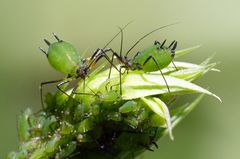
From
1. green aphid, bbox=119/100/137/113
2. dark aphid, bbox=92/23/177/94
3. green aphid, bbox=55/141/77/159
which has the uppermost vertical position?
dark aphid, bbox=92/23/177/94

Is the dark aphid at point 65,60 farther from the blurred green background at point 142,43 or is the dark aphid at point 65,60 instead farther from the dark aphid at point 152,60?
the blurred green background at point 142,43

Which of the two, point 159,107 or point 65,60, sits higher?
point 65,60

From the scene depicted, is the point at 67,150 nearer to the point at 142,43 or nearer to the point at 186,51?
the point at 186,51

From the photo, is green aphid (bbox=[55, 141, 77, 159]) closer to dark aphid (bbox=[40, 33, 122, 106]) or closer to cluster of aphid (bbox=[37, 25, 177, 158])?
cluster of aphid (bbox=[37, 25, 177, 158])

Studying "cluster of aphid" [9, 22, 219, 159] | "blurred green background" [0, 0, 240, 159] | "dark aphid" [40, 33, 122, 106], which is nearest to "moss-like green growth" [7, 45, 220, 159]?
"cluster of aphid" [9, 22, 219, 159]

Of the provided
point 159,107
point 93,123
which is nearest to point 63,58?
point 93,123

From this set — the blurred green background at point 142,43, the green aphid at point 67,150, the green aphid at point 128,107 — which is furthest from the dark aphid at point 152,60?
the blurred green background at point 142,43

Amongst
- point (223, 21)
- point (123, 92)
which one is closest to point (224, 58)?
point (223, 21)
